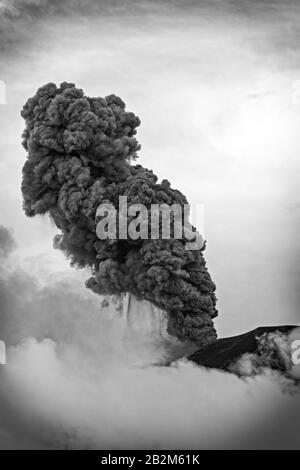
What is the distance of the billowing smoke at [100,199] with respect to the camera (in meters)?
26.1

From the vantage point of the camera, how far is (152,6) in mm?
30906

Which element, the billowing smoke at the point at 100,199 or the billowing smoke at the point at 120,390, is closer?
the billowing smoke at the point at 120,390

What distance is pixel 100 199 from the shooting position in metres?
26.6

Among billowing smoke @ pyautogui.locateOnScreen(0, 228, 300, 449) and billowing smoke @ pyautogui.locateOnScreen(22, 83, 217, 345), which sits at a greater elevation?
billowing smoke @ pyautogui.locateOnScreen(22, 83, 217, 345)

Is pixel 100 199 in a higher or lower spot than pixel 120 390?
higher

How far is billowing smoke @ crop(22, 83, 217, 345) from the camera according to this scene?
85.5 feet

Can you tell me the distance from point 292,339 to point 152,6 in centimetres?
1474

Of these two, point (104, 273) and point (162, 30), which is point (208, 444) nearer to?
point (104, 273)

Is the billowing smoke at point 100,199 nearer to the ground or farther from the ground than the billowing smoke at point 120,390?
farther from the ground

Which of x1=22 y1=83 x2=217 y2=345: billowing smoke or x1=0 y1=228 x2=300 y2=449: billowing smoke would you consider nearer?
x1=0 y1=228 x2=300 y2=449: billowing smoke

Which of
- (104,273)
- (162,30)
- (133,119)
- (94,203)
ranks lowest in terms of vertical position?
(104,273)

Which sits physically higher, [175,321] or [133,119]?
[133,119]
